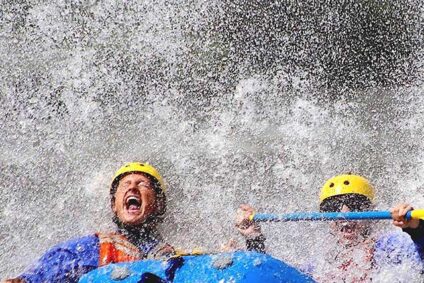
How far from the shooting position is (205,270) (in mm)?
3117

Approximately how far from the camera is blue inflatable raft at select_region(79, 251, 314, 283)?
308 centimetres

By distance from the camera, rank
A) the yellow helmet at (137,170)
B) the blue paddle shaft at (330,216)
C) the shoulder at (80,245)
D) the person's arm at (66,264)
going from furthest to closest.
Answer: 1. the yellow helmet at (137,170)
2. the shoulder at (80,245)
3. the person's arm at (66,264)
4. the blue paddle shaft at (330,216)

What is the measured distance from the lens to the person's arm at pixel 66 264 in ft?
14.2

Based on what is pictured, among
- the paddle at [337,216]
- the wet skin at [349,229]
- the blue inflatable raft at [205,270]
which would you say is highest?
the wet skin at [349,229]

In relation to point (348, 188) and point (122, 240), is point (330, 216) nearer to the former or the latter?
point (348, 188)

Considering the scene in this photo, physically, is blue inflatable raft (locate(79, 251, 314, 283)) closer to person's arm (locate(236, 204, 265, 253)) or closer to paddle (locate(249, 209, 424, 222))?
paddle (locate(249, 209, 424, 222))

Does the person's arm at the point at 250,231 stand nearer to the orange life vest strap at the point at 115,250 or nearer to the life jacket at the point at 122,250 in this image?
the life jacket at the point at 122,250

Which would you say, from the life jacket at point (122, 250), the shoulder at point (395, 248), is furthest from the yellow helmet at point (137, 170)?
the shoulder at point (395, 248)

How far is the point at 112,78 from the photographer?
14.8 m

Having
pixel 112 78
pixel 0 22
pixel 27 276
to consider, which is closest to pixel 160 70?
pixel 112 78

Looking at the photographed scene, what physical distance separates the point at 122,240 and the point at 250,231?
0.91 m

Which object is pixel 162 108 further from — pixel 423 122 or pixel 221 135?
pixel 423 122

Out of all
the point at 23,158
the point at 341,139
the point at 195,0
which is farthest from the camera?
the point at 23,158

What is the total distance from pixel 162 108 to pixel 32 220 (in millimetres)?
3672
